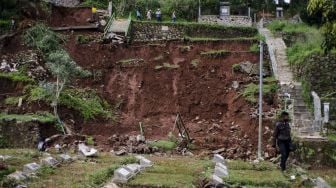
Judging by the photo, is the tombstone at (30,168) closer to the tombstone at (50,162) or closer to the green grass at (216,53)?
the tombstone at (50,162)

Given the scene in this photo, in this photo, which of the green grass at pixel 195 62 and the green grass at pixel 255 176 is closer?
the green grass at pixel 255 176

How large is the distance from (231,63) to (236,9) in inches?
461

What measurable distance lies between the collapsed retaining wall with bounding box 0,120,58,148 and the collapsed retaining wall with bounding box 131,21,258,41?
12.1 metres

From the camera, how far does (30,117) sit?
23688mm

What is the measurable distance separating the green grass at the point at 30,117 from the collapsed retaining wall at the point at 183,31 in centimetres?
1085

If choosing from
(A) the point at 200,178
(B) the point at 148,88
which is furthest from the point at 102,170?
(B) the point at 148,88

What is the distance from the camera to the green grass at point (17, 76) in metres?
26.8

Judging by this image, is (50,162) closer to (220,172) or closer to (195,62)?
(220,172)

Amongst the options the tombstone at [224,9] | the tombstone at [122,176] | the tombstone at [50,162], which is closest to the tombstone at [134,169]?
the tombstone at [122,176]

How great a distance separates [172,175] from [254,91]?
12.9 meters

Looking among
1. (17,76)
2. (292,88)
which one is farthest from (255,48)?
(17,76)

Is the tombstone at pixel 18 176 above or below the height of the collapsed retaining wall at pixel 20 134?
above

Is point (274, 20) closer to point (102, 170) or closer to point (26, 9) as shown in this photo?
point (26, 9)

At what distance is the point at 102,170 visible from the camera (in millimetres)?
13164
